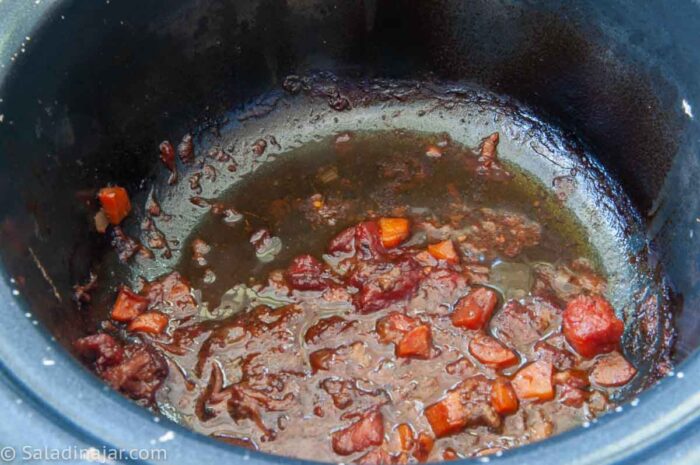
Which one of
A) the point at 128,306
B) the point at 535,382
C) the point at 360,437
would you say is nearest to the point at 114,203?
the point at 128,306

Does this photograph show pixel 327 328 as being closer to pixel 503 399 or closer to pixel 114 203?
pixel 503 399

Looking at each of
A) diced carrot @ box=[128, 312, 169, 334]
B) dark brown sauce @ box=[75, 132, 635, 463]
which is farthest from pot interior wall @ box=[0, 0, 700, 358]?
dark brown sauce @ box=[75, 132, 635, 463]

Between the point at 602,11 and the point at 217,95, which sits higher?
the point at 602,11

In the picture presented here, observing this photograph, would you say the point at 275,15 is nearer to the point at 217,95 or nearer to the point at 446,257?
the point at 217,95

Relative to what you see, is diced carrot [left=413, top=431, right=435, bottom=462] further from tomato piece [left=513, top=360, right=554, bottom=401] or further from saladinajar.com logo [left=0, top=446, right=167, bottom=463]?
saladinajar.com logo [left=0, top=446, right=167, bottom=463]

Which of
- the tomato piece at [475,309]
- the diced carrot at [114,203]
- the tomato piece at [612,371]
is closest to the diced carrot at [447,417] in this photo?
the tomato piece at [475,309]

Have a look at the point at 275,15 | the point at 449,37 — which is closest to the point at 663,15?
the point at 449,37

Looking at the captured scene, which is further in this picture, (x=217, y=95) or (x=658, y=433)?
(x=217, y=95)

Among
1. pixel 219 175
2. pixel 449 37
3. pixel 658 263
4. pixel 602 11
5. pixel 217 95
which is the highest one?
pixel 602 11

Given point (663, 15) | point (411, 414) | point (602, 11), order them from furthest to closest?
1. point (602, 11)
2. point (663, 15)
3. point (411, 414)

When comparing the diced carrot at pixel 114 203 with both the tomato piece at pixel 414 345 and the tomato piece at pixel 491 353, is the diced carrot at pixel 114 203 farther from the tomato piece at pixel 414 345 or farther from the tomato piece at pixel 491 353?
the tomato piece at pixel 491 353
